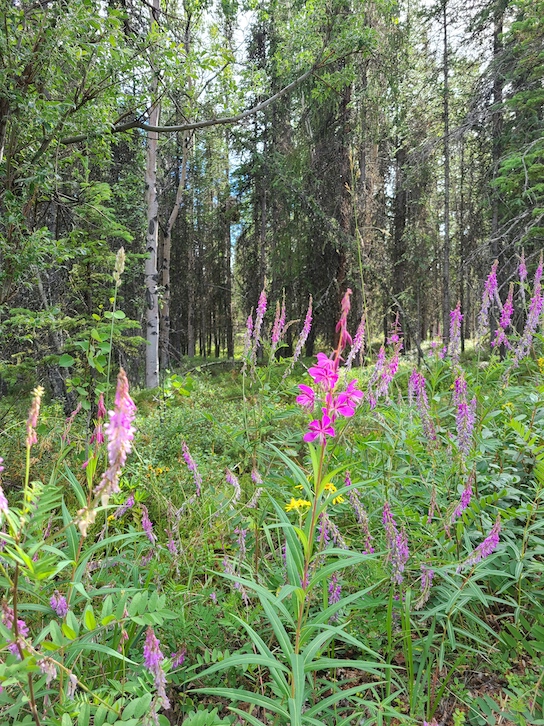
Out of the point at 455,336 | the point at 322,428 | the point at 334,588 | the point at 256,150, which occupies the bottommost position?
the point at 334,588

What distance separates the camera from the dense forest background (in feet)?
11.0

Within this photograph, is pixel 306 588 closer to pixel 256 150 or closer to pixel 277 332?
pixel 277 332

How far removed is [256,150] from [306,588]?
548 inches

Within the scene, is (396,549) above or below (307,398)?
below

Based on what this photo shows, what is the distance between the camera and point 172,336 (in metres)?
23.3

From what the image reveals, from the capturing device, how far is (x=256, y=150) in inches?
506

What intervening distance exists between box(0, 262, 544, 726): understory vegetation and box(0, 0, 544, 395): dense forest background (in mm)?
1025

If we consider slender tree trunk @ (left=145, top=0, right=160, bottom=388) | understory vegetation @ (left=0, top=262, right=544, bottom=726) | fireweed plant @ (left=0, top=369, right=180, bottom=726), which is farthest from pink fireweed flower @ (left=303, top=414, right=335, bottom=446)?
slender tree trunk @ (left=145, top=0, right=160, bottom=388)

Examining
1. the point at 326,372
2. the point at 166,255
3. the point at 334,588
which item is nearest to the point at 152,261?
the point at 166,255

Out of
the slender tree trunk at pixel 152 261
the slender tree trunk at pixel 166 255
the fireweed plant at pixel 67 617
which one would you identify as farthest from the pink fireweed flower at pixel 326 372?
the slender tree trunk at pixel 166 255

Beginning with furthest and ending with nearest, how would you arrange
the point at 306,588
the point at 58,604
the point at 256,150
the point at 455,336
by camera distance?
the point at 256,150
the point at 455,336
the point at 58,604
the point at 306,588

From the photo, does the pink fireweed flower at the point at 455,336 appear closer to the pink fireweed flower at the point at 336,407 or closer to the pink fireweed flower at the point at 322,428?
the pink fireweed flower at the point at 336,407

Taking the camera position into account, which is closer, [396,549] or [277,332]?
[396,549]

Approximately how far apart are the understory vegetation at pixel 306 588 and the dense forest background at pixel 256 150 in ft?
3.36
